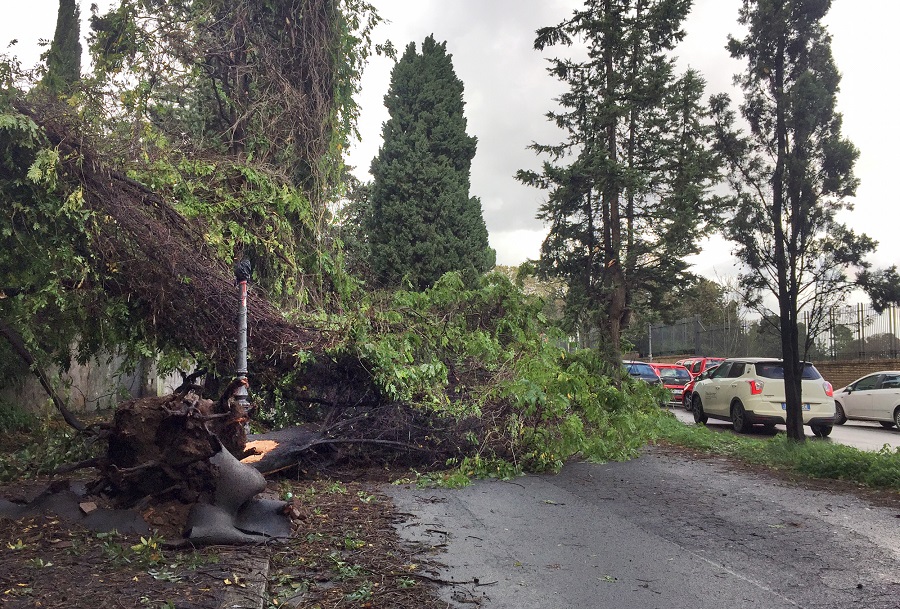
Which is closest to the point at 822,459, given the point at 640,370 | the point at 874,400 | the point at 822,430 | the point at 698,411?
the point at 822,430

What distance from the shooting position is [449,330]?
9680 mm

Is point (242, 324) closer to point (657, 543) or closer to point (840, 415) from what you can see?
point (657, 543)

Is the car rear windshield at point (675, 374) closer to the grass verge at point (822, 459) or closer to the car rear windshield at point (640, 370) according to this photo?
the car rear windshield at point (640, 370)

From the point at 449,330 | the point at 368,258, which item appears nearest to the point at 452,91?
the point at 368,258

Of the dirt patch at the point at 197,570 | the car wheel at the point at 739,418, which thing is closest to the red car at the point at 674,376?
the car wheel at the point at 739,418

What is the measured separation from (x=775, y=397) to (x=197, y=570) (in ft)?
43.0

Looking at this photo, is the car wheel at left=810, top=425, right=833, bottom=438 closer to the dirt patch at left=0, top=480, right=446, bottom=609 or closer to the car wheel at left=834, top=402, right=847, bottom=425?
the car wheel at left=834, top=402, right=847, bottom=425

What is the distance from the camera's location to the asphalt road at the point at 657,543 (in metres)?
4.11

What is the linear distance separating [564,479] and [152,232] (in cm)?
558

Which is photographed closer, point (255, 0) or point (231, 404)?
point (231, 404)

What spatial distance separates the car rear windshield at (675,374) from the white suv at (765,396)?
34.7ft

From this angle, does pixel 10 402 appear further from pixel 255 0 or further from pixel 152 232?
pixel 255 0

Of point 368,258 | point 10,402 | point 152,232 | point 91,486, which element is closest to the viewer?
point 91,486

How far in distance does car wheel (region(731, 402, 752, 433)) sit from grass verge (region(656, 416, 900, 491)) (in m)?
3.25
